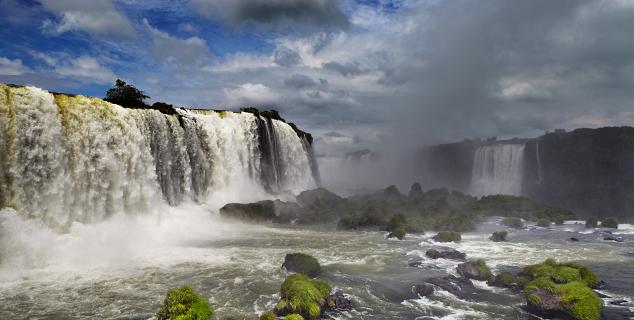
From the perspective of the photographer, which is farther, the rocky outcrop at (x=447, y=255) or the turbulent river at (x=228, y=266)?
the rocky outcrop at (x=447, y=255)

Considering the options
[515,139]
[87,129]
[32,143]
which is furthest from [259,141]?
[515,139]

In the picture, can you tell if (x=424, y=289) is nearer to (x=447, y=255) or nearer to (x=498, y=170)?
(x=447, y=255)

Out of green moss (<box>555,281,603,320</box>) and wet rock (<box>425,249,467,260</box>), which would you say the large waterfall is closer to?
wet rock (<box>425,249,467,260</box>)

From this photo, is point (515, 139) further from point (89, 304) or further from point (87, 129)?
point (89, 304)

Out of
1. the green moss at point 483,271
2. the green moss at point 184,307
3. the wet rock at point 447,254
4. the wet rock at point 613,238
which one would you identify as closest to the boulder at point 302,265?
the green moss at point 184,307

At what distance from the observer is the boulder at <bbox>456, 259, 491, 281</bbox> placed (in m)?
16.9

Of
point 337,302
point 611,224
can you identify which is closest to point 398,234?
point 337,302

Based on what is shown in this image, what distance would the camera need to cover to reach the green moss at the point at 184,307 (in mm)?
11320

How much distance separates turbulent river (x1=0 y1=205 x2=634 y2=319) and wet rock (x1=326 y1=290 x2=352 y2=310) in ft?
1.61

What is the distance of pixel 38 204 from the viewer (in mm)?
19656

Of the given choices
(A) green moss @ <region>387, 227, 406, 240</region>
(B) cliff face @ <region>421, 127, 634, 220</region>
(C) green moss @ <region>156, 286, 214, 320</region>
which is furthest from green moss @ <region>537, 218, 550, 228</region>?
(C) green moss @ <region>156, 286, 214, 320</region>

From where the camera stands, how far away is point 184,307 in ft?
37.7

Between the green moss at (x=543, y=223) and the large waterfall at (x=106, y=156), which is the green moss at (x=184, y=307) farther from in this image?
the green moss at (x=543, y=223)

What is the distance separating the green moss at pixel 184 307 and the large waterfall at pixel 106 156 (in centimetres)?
1194
